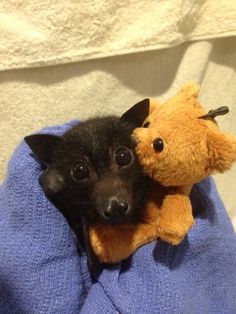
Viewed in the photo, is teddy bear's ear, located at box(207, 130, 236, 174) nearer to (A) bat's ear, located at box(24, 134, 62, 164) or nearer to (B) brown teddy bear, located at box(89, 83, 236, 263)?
(B) brown teddy bear, located at box(89, 83, 236, 263)

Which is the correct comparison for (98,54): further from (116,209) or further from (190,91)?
(116,209)

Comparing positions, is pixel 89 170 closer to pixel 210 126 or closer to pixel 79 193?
pixel 79 193

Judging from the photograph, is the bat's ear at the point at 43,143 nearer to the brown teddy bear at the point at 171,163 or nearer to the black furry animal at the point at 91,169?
the black furry animal at the point at 91,169

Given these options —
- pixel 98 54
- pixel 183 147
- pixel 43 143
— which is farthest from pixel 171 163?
pixel 98 54

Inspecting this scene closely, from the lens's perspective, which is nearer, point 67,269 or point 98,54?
point 67,269

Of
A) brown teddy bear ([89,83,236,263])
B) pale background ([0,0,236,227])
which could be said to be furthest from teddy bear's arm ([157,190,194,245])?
pale background ([0,0,236,227])
